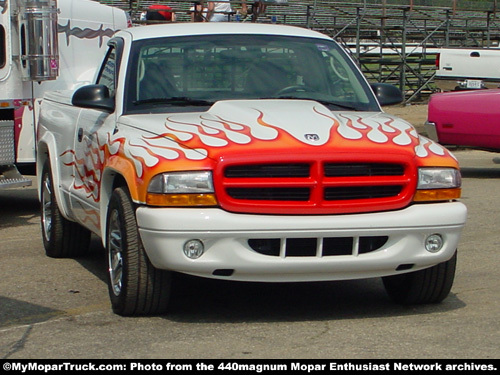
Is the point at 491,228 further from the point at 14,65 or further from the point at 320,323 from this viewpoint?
the point at 14,65

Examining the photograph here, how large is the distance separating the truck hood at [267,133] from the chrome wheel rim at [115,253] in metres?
0.52

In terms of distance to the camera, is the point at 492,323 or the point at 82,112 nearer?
the point at 492,323

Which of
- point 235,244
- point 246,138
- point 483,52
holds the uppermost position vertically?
point 246,138

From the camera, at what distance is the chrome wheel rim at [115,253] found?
6285mm

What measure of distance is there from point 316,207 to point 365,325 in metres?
0.73

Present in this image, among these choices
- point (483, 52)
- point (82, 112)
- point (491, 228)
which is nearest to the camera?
point (82, 112)

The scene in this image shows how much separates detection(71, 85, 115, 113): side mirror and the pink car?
813 cm

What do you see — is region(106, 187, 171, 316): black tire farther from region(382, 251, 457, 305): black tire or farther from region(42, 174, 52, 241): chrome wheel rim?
region(42, 174, 52, 241): chrome wheel rim

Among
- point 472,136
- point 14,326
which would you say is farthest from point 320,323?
point 472,136

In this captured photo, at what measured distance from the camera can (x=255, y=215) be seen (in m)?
5.74

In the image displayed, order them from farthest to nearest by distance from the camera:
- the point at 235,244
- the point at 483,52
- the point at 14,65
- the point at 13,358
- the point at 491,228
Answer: the point at 483,52 < the point at 14,65 < the point at 491,228 < the point at 235,244 < the point at 13,358

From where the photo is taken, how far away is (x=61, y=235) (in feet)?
27.6

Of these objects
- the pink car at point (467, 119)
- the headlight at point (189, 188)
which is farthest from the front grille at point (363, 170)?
the pink car at point (467, 119)

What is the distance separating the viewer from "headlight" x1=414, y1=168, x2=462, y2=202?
6031 millimetres
